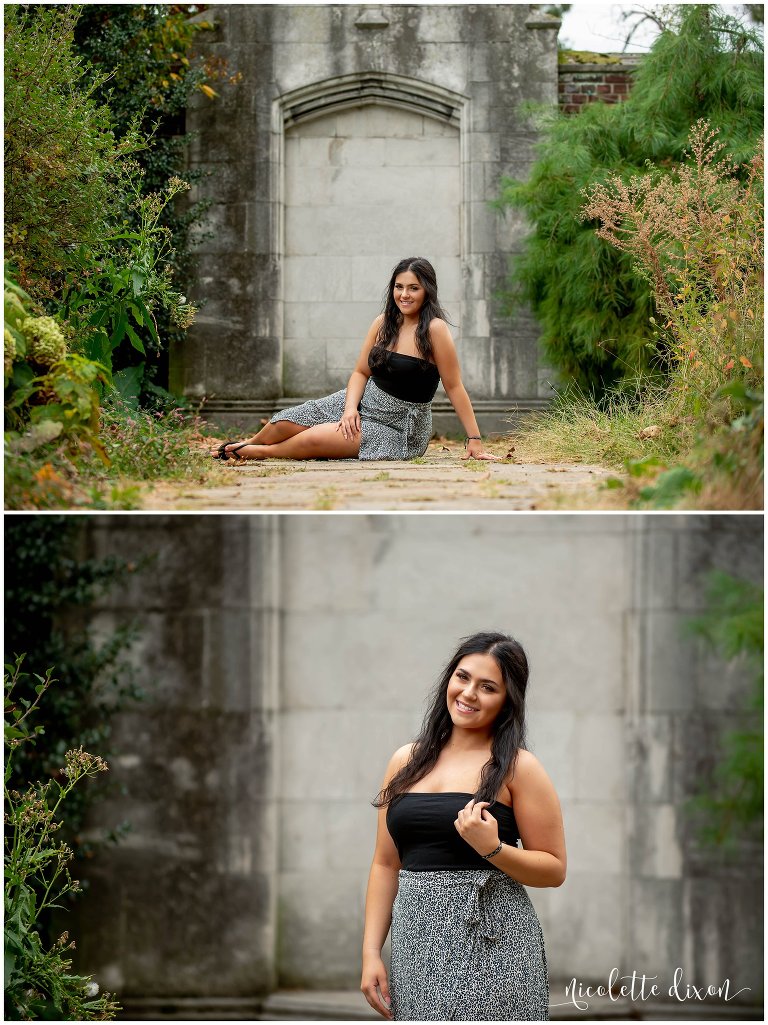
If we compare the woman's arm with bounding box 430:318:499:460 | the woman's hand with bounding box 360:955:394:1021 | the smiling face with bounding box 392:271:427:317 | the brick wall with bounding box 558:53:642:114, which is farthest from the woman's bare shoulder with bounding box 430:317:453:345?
the brick wall with bounding box 558:53:642:114

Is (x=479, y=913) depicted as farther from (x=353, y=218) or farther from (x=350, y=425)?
(x=353, y=218)

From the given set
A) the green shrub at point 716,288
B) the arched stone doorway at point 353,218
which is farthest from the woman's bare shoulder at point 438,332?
the arched stone doorway at point 353,218

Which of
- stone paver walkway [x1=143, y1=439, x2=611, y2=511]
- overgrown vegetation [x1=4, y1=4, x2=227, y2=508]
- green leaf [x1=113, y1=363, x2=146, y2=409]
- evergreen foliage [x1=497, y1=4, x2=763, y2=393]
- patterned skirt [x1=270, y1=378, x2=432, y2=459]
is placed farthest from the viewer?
green leaf [x1=113, y1=363, x2=146, y2=409]

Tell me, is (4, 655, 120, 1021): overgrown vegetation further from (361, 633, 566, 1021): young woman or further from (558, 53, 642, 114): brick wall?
(558, 53, 642, 114): brick wall

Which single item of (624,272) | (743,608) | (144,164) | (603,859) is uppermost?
(144,164)

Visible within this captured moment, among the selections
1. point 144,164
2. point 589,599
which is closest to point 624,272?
point 589,599

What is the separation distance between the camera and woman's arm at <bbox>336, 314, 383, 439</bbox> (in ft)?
17.0

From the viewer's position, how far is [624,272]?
300 inches

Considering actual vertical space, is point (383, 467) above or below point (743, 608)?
above

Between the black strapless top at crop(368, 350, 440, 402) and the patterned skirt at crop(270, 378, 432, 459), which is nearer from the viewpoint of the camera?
the black strapless top at crop(368, 350, 440, 402)

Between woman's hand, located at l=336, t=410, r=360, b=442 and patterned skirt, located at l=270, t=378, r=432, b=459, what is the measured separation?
0.36 feet

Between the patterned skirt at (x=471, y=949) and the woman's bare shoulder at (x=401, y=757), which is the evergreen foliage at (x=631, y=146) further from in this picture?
the patterned skirt at (x=471, y=949)

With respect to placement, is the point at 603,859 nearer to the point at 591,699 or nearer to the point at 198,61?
the point at 591,699

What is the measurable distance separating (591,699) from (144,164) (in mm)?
5253
